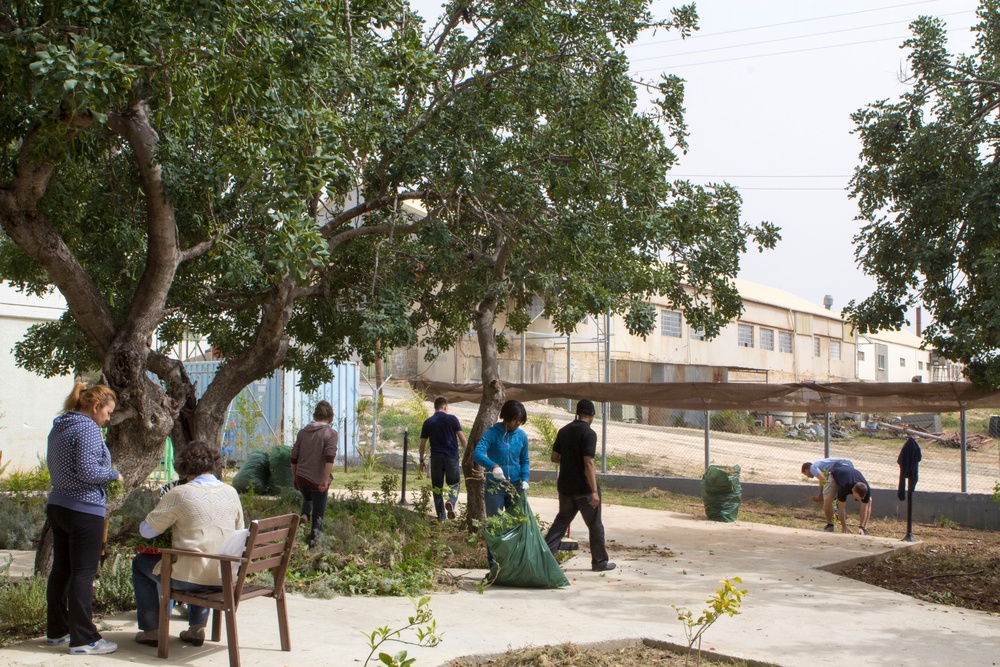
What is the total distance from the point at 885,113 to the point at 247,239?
7.29 m

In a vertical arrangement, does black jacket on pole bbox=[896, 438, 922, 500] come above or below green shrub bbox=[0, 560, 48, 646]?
above

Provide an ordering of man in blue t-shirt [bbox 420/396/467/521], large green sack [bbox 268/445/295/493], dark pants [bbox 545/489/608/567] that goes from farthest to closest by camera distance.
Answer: large green sack [bbox 268/445/295/493], man in blue t-shirt [bbox 420/396/467/521], dark pants [bbox 545/489/608/567]

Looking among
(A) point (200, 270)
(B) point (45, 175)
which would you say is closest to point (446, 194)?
(A) point (200, 270)

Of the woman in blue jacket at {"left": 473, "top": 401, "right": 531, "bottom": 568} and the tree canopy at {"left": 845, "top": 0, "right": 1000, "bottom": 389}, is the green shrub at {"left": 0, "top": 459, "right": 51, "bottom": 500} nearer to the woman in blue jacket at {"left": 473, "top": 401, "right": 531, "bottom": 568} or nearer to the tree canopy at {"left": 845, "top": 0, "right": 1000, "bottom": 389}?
the woman in blue jacket at {"left": 473, "top": 401, "right": 531, "bottom": 568}

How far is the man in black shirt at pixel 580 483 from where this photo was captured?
9055mm

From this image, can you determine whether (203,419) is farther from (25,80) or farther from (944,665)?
(944,665)

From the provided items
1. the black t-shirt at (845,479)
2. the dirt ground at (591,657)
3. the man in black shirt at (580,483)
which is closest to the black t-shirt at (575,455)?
the man in black shirt at (580,483)

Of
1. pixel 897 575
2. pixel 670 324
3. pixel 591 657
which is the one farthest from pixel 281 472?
pixel 670 324

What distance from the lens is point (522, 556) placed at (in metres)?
8.23

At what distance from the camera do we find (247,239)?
9844 mm

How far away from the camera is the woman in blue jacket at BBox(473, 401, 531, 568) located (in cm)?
880

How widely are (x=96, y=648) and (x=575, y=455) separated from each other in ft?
15.8

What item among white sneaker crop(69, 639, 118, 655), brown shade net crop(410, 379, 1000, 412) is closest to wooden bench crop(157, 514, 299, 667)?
white sneaker crop(69, 639, 118, 655)

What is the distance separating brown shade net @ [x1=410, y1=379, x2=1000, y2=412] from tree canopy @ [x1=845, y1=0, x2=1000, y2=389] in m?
2.73
